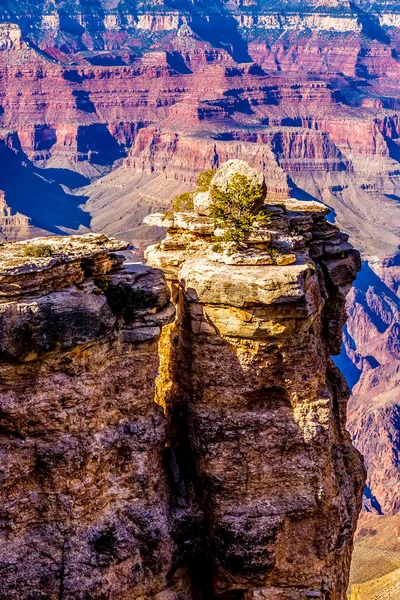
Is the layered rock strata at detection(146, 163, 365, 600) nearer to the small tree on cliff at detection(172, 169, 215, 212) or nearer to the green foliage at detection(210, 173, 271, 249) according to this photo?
the green foliage at detection(210, 173, 271, 249)

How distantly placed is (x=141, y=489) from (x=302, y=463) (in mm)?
3846

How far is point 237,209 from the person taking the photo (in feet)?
69.6

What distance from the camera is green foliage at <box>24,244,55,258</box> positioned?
18.1 metres

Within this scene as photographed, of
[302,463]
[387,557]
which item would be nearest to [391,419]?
[387,557]

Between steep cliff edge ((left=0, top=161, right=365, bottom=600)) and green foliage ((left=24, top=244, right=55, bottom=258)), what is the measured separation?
0.05 metres

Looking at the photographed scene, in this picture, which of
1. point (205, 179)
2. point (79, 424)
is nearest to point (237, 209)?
point (205, 179)

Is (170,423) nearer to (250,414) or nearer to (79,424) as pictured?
(250,414)

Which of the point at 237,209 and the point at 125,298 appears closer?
the point at 125,298

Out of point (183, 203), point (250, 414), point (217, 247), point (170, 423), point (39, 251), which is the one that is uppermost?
point (39, 251)

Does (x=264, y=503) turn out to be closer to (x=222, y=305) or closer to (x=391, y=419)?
(x=222, y=305)

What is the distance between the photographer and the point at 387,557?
54031 millimetres

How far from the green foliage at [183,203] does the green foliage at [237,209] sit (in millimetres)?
2524

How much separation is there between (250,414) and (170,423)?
2.17 m

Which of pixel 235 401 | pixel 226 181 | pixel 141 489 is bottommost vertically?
pixel 141 489
